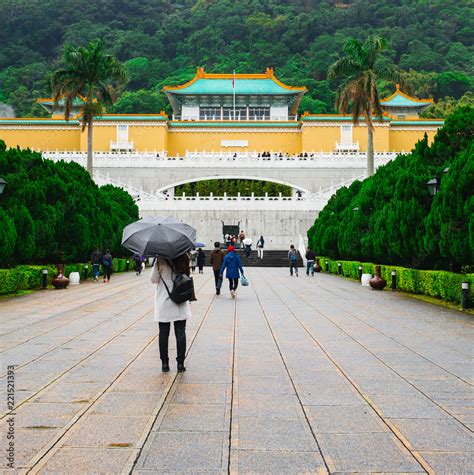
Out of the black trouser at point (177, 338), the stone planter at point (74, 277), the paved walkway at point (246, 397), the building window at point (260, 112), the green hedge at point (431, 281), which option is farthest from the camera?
the building window at point (260, 112)

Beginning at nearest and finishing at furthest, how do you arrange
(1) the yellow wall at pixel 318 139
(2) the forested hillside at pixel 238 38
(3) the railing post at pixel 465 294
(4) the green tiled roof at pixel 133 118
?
(3) the railing post at pixel 465 294, (4) the green tiled roof at pixel 133 118, (1) the yellow wall at pixel 318 139, (2) the forested hillside at pixel 238 38

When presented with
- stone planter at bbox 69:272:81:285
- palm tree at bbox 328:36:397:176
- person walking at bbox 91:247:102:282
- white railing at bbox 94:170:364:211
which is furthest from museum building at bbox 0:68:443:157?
stone planter at bbox 69:272:81:285

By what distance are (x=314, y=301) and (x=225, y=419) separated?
31.8 ft

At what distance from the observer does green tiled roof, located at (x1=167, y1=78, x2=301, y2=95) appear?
54.6 m

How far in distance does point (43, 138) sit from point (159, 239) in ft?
156

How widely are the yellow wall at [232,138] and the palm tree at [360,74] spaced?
22.7 metres

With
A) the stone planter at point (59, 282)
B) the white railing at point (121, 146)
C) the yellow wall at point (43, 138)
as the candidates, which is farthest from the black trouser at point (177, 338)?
the yellow wall at point (43, 138)

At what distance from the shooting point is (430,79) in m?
72.4

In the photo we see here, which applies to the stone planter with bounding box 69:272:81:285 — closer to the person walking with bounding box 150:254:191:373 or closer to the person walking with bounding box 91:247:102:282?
the person walking with bounding box 91:247:102:282

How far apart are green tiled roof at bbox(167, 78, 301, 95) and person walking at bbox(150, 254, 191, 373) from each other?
49950mm

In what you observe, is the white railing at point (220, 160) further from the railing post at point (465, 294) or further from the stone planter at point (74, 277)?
the railing post at point (465, 294)

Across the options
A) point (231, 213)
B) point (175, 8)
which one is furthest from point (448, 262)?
point (175, 8)

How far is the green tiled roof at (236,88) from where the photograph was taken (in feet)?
179

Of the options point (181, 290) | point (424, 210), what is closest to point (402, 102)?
point (424, 210)
